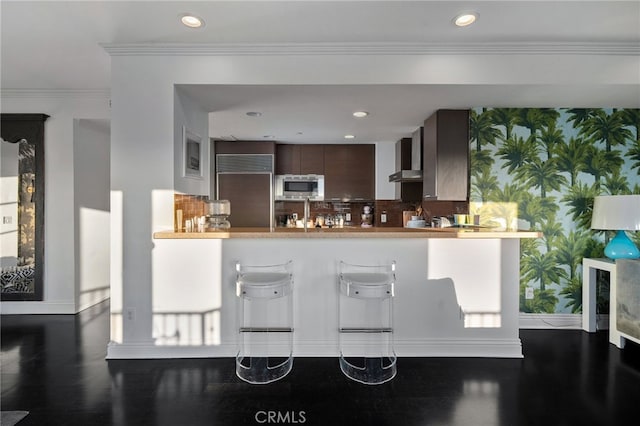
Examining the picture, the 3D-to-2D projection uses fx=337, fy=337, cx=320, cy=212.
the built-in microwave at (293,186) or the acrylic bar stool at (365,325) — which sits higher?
the built-in microwave at (293,186)

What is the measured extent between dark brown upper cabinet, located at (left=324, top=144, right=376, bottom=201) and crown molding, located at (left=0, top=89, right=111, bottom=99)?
3113mm

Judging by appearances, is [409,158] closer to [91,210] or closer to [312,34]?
[312,34]

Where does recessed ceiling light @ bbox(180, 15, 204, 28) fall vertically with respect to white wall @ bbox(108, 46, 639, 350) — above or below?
above

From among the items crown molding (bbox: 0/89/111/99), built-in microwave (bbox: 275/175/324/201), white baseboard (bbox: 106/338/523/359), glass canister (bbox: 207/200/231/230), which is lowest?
white baseboard (bbox: 106/338/523/359)

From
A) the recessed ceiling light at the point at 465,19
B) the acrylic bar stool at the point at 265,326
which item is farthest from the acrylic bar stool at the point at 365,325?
the recessed ceiling light at the point at 465,19

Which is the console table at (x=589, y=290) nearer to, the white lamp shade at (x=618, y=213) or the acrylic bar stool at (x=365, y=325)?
the white lamp shade at (x=618, y=213)

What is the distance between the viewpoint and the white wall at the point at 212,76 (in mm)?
2695

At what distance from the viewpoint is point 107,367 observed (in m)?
2.54

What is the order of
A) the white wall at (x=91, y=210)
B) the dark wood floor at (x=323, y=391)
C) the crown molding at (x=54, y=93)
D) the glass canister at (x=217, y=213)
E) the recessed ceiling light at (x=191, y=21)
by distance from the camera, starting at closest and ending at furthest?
the dark wood floor at (x=323, y=391)
the recessed ceiling light at (x=191, y=21)
the glass canister at (x=217, y=213)
the crown molding at (x=54, y=93)
the white wall at (x=91, y=210)

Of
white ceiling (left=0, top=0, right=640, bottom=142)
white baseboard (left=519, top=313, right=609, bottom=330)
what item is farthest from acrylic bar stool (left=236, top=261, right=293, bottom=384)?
white baseboard (left=519, top=313, right=609, bottom=330)

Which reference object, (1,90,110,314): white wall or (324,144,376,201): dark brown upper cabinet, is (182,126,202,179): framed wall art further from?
(324,144,376,201): dark brown upper cabinet

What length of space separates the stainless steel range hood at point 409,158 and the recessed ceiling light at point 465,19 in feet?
5.89

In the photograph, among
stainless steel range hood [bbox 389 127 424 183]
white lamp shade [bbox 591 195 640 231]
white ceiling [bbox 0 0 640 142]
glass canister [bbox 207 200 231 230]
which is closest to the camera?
white ceiling [bbox 0 0 640 142]

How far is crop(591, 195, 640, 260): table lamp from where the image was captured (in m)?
2.89
